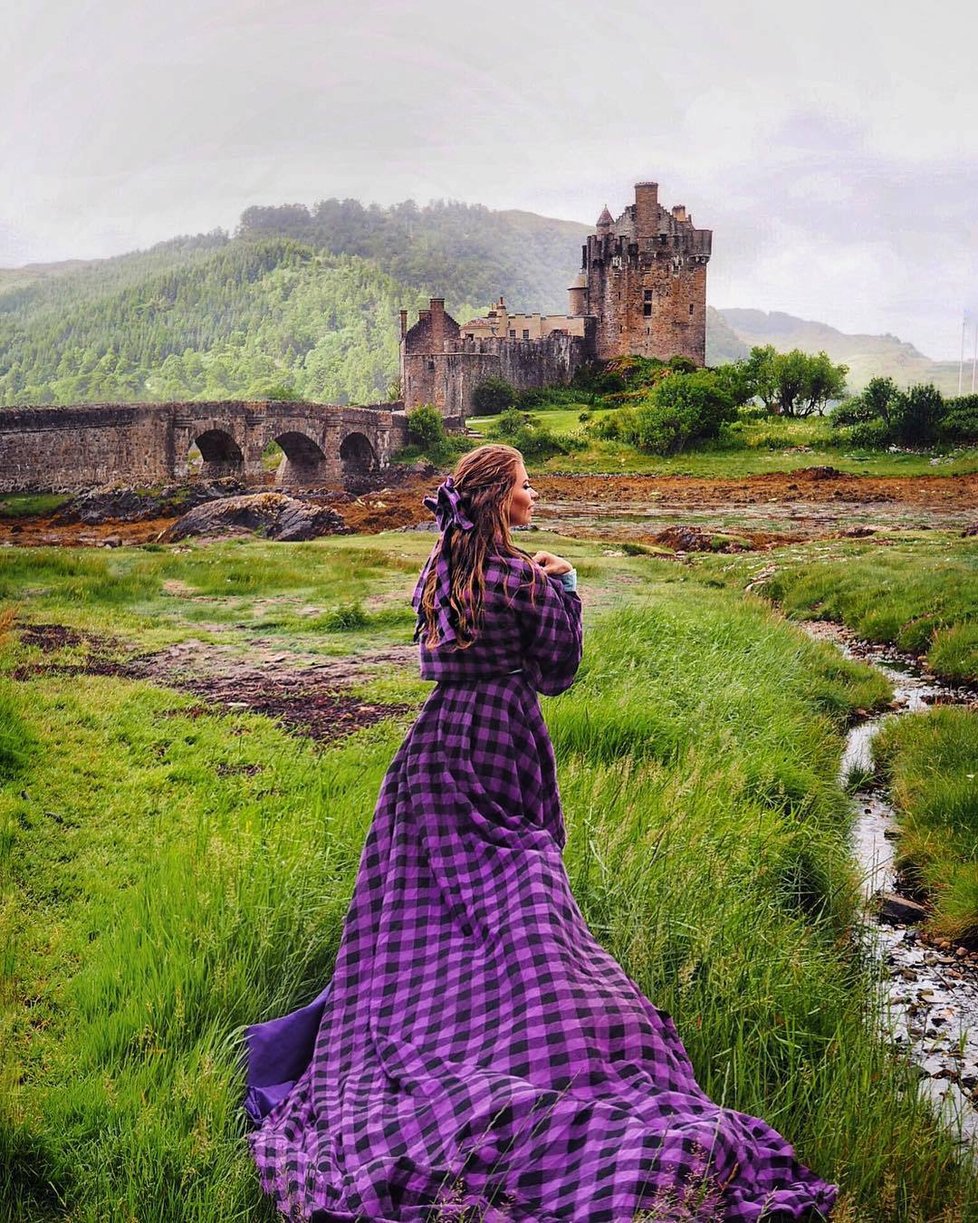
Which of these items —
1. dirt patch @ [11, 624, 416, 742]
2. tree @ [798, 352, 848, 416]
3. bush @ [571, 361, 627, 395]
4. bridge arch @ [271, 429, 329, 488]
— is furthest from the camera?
bush @ [571, 361, 627, 395]

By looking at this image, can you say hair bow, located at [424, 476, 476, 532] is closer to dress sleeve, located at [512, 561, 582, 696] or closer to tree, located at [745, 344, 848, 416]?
dress sleeve, located at [512, 561, 582, 696]

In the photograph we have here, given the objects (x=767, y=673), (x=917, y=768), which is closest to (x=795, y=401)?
(x=767, y=673)

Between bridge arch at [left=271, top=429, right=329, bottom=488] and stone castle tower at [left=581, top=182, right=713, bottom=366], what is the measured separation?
11.4ft

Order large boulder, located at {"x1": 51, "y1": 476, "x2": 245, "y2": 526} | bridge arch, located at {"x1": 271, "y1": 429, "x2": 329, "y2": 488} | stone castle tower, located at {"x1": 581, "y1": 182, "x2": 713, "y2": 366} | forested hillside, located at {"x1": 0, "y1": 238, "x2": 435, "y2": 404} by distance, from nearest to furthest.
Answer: large boulder, located at {"x1": 51, "y1": 476, "x2": 245, "y2": 526} → forested hillside, located at {"x1": 0, "y1": 238, "x2": 435, "y2": 404} → bridge arch, located at {"x1": 271, "y1": 429, "x2": 329, "y2": 488} → stone castle tower, located at {"x1": 581, "y1": 182, "x2": 713, "y2": 366}

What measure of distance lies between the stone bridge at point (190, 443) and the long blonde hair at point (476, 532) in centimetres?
466

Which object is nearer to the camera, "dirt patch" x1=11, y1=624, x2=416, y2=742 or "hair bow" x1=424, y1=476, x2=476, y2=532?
"hair bow" x1=424, y1=476, x2=476, y2=532

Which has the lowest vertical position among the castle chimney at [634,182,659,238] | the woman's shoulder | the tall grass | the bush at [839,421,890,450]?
the tall grass

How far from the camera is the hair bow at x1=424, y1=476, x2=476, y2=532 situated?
2.67m

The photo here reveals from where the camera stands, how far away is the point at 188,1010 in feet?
9.09

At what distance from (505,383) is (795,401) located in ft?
8.11

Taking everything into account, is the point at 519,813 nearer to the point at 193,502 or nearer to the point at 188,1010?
the point at 188,1010

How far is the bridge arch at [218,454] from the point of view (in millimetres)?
8102

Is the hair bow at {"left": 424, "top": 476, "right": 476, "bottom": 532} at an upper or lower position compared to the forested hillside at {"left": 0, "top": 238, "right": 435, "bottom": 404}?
lower

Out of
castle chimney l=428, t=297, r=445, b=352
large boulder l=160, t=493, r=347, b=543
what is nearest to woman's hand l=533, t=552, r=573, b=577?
large boulder l=160, t=493, r=347, b=543
